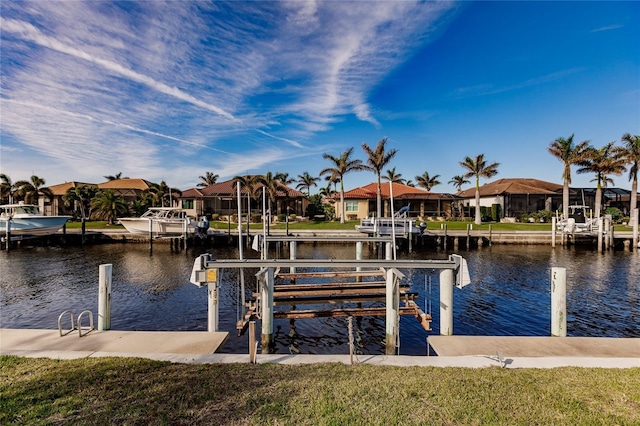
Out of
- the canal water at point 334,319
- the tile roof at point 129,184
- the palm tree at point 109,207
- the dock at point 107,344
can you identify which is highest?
the tile roof at point 129,184

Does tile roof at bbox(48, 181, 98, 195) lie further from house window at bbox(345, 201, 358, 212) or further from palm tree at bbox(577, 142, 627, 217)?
palm tree at bbox(577, 142, 627, 217)

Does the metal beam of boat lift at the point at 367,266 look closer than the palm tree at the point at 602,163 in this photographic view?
Yes

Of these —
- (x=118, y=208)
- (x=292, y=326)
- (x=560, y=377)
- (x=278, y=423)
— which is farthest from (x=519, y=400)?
(x=118, y=208)

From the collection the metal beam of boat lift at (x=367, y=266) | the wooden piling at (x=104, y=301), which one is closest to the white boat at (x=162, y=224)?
the wooden piling at (x=104, y=301)

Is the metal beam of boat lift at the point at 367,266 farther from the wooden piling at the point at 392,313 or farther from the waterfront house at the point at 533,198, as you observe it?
the waterfront house at the point at 533,198

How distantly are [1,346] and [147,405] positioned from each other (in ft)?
17.1

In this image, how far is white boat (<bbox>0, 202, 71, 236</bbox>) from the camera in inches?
1385

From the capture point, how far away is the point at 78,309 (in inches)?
563

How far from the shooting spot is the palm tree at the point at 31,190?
53.8 metres

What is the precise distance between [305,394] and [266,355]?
6.87ft

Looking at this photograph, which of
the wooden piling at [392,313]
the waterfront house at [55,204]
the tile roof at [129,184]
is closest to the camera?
the wooden piling at [392,313]

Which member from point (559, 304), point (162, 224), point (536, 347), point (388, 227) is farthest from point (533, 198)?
point (536, 347)

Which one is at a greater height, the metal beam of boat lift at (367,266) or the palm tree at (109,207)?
the palm tree at (109,207)

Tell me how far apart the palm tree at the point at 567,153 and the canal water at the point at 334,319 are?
1675cm
